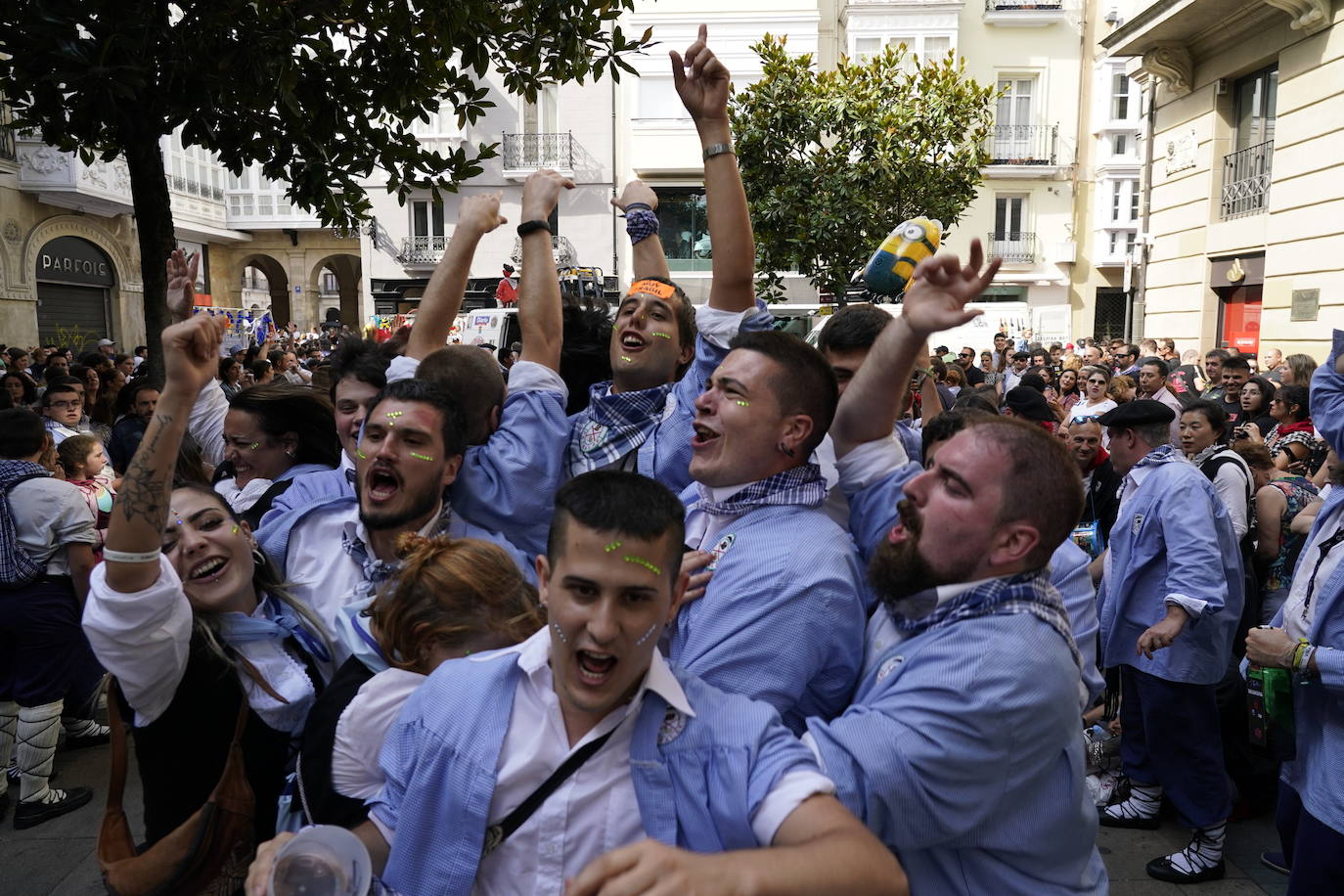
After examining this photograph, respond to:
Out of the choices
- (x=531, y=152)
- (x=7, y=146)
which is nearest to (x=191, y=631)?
(x=7, y=146)

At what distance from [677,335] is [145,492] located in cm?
186

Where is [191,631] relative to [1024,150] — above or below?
below

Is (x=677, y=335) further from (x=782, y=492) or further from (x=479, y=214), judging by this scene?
(x=782, y=492)

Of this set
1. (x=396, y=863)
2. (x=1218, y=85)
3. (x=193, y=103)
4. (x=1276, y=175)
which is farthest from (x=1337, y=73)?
(x=396, y=863)

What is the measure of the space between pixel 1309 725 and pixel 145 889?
335 cm

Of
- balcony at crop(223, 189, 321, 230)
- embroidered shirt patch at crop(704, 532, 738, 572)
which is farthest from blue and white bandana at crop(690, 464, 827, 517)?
balcony at crop(223, 189, 321, 230)

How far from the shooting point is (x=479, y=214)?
11.3 ft

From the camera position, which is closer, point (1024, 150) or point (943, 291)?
point (943, 291)

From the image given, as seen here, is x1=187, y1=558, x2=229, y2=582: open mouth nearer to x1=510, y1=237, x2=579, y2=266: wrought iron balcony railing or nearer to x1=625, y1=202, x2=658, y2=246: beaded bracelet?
x1=625, y1=202, x2=658, y2=246: beaded bracelet

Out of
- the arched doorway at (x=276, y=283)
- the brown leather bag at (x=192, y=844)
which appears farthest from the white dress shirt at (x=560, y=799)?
the arched doorway at (x=276, y=283)

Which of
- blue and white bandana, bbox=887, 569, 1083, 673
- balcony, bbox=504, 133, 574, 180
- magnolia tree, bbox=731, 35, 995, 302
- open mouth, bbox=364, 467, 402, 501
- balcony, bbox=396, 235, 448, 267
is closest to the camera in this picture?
blue and white bandana, bbox=887, 569, 1083, 673

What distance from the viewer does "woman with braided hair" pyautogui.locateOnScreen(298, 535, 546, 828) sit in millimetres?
2002

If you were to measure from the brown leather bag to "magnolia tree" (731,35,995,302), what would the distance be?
52.3 feet

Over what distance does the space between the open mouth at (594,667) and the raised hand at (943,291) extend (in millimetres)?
992
